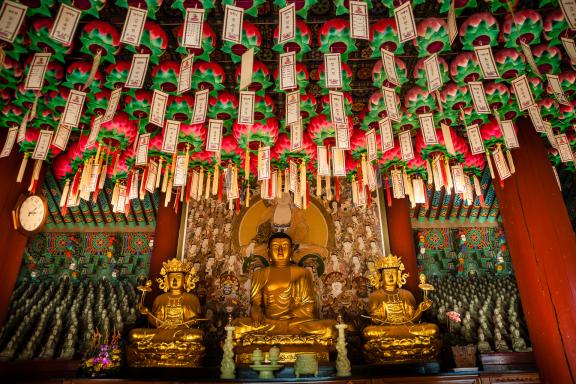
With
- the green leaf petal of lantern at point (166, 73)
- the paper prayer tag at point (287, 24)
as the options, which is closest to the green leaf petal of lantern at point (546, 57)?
the paper prayer tag at point (287, 24)

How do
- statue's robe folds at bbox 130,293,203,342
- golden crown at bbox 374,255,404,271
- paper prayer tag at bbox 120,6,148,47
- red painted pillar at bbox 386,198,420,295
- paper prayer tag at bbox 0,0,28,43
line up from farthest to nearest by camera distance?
red painted pillar at bbox 386,198,420,295 < golden crown at bbox 374,255,404,271 < statue's robe folds at bbox 130,293,203,342 < paper prayer tag at bbox 120,6,148,47 < paper prayer tag at bbox 0,0,28,43

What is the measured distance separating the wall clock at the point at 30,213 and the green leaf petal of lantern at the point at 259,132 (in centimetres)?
340

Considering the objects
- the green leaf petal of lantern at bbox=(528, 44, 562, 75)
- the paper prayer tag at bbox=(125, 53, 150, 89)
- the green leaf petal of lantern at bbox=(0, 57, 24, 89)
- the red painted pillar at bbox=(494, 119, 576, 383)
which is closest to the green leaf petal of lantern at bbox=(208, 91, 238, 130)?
the paper prayer tag at bbox=(125, 53, 150, 89)

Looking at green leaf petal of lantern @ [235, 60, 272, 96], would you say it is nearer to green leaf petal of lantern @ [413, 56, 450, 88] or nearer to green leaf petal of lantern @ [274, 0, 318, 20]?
green leaf petal of lantern @ [274, 0, 318, 20]

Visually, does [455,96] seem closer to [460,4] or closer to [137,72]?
[460,4]

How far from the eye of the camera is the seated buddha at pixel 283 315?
6.18 m

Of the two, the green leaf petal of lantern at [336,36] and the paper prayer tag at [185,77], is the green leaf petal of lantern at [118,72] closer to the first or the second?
the paper prayer tag at [185,77]

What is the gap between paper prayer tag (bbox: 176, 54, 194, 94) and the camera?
4.21 metres

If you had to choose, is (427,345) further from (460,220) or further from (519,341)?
(460,220)

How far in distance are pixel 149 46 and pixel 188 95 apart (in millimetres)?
1212

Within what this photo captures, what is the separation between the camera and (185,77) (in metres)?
4.23

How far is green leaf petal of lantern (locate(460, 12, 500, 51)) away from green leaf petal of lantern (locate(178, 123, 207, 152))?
370 cm

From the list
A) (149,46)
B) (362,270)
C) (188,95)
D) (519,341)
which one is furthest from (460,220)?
(149,46)

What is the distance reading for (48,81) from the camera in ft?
16.5
